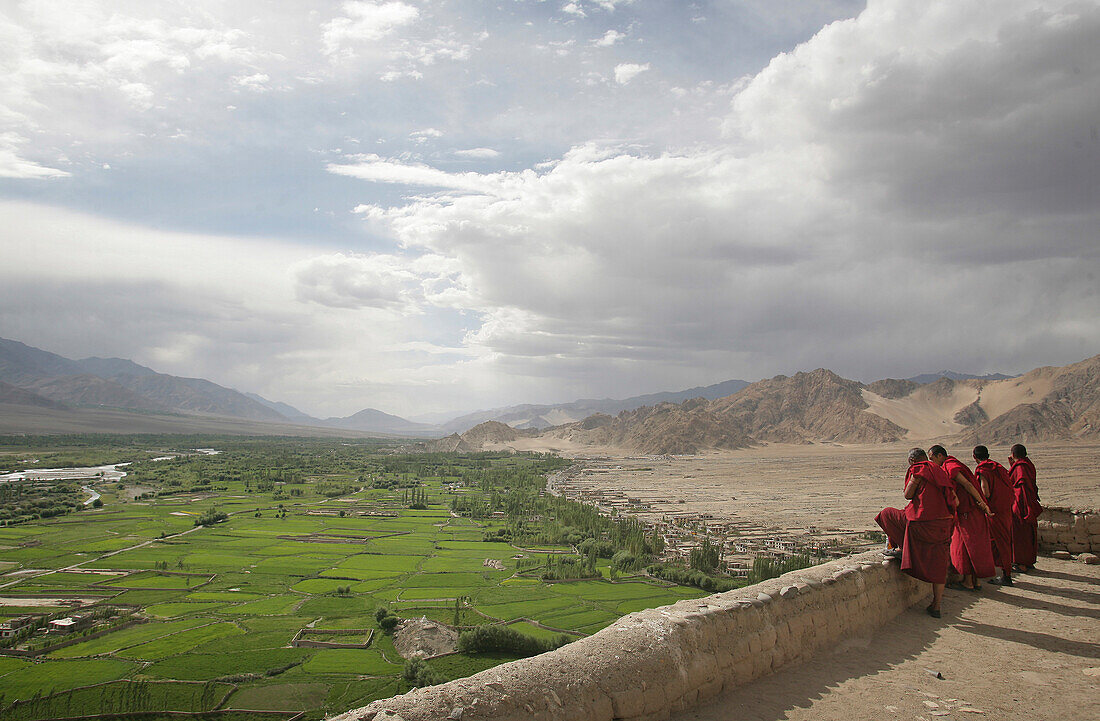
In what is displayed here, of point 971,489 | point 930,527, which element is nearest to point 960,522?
point 971,489

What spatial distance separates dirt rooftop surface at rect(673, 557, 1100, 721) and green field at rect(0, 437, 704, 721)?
43.5 feet

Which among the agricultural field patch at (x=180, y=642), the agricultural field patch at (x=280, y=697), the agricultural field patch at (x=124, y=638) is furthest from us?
the agricultural field patch at (x=124, y=638)

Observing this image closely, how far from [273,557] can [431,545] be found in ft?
31.1

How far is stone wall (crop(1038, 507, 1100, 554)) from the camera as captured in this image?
10.2 meters

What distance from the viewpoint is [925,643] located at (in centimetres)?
635

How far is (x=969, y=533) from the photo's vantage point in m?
7.79

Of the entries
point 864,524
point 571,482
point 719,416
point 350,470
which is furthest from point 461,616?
point 719,416

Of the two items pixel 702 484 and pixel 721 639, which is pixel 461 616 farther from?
pixel 702 484

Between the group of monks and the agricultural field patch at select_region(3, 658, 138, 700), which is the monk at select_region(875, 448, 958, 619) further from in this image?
the agricultural field patch at select_region(3, 658, 138, 700)

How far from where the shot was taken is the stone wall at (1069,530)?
33.6 feet

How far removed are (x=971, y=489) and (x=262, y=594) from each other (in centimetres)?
2717

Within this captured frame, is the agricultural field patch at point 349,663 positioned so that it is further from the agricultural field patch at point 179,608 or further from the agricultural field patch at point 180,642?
the agricultural field patch at point 179,608

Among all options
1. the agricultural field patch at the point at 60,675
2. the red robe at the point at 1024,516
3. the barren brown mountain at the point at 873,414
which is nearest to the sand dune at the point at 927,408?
the barren brown mountain at the point at 873,414

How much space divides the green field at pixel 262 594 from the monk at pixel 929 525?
44.6ft
